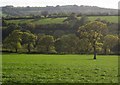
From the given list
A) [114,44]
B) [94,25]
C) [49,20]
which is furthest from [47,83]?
[49,20]

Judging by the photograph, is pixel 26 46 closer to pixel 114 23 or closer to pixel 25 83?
pixel 114 23

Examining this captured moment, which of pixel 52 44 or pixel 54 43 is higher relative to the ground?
pixel 54 43

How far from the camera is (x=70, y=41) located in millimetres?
128250

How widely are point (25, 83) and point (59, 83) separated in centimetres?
248

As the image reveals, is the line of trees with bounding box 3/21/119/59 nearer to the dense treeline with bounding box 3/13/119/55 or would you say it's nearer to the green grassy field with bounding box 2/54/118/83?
the dense treeline with bounding box 3/13/119/55

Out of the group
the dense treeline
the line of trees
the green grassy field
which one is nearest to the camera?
the green grassy field

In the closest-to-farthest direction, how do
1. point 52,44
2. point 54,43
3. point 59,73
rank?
point 59,73, point 52,44, point 54,43

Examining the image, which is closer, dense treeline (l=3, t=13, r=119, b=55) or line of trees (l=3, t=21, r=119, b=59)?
dense treeline (l=3, t=13, r=119, b=55)

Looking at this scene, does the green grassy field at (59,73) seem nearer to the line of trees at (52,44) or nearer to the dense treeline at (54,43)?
the dense treeline at (54,43)

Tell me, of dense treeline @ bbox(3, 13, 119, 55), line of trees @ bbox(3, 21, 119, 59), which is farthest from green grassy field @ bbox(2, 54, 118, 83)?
line of trees @ bbox(3, 21, 119, 59)

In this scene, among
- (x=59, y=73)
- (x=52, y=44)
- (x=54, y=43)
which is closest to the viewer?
(x=59, y=73)

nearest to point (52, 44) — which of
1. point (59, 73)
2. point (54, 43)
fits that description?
point (54, 43)

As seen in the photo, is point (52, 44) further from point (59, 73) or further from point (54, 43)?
point (59, 73)

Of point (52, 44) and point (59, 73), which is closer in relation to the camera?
point (59, 73)
